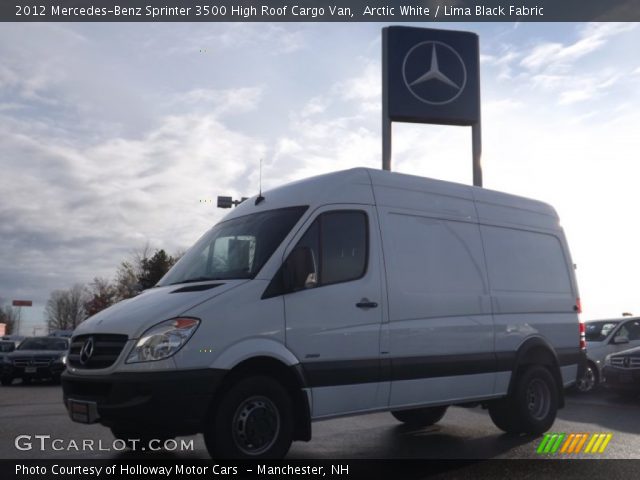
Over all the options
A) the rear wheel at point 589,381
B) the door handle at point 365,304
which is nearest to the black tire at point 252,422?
the door handle at point 365,304

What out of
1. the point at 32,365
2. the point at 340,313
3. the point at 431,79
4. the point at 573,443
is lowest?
the point at 32,365

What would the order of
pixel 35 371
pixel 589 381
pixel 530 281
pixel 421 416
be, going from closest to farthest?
1. pixel 530 281
2. pixel 421 416
3. pixel 589 381
4. pixel 35 371

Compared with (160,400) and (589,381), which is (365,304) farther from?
(589,381)

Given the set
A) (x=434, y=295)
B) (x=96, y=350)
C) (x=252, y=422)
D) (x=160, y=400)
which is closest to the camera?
(x=160, y=400)

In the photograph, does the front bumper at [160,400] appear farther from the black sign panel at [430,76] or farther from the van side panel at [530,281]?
the black sign panel at [430,76]

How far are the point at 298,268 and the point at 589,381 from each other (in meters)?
10.8

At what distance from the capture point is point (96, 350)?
5688 millimetres

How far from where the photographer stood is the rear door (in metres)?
6.01

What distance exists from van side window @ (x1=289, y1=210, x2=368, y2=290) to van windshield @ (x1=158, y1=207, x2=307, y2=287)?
0.25 meters

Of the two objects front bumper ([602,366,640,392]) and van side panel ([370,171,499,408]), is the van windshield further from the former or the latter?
front bumper ([602,366,640,392])

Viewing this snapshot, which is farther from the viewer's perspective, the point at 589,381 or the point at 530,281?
the point at 589,381

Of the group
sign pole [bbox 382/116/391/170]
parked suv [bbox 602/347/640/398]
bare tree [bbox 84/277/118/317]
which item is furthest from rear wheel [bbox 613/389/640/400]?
bare tree [bbox 84/277/118/317]

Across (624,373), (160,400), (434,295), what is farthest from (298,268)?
(624,373)

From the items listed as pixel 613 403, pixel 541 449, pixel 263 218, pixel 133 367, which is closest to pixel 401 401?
pixel 541 449
